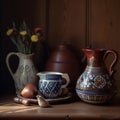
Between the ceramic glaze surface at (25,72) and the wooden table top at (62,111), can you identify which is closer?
the wooden table top at (62,111)

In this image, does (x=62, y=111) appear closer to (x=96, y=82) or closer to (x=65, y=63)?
(x=96, y=82)

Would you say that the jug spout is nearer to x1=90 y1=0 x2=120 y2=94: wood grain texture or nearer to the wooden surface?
the wooden surface

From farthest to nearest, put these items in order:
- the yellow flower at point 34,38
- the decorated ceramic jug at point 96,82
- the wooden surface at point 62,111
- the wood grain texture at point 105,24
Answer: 1. the wood grain texture at point 105,24
2. the yellow flower at point 34,38
3. the decorated ceramic jug at point 96,82
4. the wooden surface at point 62,111

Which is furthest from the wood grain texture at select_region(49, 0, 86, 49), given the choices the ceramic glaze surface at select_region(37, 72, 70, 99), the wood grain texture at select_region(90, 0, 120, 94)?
the ceramic glaze surface at select_region(37, 72, 70, 99)

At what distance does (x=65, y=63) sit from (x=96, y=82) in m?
0.25

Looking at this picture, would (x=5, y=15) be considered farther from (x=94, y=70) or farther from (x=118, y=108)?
(x=118, y=108)

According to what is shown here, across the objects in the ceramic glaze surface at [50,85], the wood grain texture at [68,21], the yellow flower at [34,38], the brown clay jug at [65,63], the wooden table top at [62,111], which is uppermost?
the wood grain texture at [68,21]

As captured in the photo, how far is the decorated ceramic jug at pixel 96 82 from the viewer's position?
1174 millimetres

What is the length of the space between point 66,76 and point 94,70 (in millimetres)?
152

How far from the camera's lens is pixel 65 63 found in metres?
1.39

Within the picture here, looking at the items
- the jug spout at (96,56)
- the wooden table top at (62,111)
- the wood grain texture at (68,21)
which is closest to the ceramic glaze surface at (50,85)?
the wooden table top at (62,111)

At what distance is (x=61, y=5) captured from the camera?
1.48 m

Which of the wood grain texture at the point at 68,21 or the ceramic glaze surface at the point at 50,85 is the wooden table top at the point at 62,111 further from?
the wood grain texture at the point at 68,21

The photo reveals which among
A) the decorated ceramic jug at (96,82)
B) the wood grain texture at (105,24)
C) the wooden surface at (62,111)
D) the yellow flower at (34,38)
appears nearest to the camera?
the wooden surface at (62,111)
